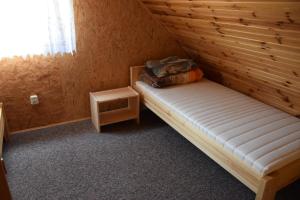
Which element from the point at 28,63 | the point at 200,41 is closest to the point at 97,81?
the point at 28,63

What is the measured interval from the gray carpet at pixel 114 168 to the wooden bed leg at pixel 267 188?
42cm

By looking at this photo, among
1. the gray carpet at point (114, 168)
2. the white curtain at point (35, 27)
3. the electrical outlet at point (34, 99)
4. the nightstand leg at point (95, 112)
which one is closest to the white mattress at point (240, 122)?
the gray carpet at point (114, 168)

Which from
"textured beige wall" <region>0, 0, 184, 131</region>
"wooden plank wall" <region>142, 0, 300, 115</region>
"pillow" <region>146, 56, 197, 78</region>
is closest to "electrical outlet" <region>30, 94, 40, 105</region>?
"textured beige wall" <region>0, 0, 184, 131</region>

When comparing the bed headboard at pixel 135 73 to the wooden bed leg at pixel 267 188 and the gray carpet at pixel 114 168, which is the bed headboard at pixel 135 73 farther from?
the wooden bed leg at pixel 267 188

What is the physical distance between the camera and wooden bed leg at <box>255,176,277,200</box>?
5.03ft

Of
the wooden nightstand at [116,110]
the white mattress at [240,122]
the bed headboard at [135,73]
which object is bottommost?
the wooden nightstand at [116,110]

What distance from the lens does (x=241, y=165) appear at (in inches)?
67.6

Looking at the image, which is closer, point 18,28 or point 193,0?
point 193,0

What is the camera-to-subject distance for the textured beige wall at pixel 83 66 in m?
2.62

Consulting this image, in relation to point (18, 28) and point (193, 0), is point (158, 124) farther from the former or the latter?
point (18, 28)

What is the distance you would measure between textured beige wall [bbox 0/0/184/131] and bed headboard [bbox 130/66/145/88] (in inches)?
2.9

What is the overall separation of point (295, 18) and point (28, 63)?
2.32 m

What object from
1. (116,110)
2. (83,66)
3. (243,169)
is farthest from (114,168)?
(83,66)

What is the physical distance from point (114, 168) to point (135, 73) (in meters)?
1.25
